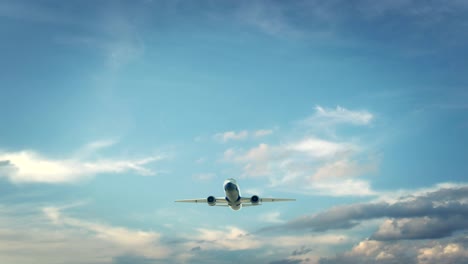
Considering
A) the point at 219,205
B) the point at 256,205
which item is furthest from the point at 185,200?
the point at 256,205

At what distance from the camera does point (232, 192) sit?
565 ft

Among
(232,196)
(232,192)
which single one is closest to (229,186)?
(232,192)

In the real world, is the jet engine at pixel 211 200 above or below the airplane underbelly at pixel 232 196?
above

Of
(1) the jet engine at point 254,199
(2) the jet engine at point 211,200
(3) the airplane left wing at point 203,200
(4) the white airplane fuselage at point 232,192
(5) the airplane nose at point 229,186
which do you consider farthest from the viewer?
(2) the jet engine at point 211,200

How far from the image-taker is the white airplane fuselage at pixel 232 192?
171 m

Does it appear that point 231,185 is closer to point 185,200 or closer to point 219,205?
point 219,205

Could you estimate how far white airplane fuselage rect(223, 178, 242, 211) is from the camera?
17075 centimetres

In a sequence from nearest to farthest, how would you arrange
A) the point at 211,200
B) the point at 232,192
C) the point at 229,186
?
1. the point at 229,186
2. the point at 232,192
3. the point at 211,200

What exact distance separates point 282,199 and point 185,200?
118 feet

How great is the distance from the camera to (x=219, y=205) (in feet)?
610

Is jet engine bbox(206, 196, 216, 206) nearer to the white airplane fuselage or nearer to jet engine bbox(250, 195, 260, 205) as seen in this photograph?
the white airplane fuselage

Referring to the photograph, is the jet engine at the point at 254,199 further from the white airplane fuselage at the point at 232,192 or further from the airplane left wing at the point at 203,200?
the airplane left wing at the point at 203,200

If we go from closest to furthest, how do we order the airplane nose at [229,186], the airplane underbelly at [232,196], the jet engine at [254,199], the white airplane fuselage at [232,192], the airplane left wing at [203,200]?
the airplane nose at [229,186], the white airplane fuselage at [232,192], the airplane underbelly at [232,196], the airplane left wing at [203,200], the jet engine at [254,199]

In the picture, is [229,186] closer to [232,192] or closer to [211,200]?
[232,192]
